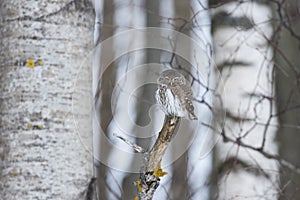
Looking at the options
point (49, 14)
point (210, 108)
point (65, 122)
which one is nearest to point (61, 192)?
point (65, 122)

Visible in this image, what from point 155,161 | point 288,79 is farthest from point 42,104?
point 288,79

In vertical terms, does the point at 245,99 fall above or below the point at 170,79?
below

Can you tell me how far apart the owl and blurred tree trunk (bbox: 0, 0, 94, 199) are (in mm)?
114

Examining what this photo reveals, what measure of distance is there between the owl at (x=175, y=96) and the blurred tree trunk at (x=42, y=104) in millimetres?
114

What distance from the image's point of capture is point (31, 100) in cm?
75

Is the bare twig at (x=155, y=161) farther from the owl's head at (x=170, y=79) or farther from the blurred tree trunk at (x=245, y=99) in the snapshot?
the blurred tree trunk at (x=245, y=99)

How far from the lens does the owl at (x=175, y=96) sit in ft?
2.38

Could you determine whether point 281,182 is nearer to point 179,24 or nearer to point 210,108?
point 210,108

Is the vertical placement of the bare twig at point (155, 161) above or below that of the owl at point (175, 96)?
below

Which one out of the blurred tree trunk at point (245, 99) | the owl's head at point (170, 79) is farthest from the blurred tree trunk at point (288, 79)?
the owl's head at point (170, 79)

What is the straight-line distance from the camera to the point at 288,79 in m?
1.87

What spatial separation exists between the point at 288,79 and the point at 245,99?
0.52 ft

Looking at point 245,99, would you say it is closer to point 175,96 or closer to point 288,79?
point 288,79

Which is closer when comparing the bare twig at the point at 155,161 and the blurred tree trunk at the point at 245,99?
the bare twig at the point at 155,161
